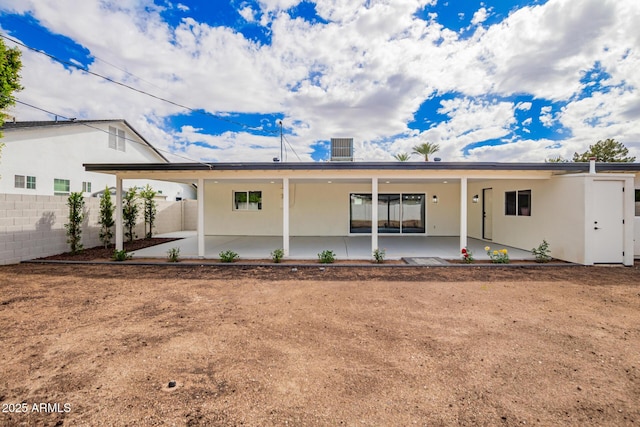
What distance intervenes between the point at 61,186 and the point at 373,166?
13.3m

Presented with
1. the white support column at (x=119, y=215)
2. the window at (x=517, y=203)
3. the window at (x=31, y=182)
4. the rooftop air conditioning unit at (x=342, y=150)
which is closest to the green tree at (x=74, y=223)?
the white support column at (x=119, y=215)

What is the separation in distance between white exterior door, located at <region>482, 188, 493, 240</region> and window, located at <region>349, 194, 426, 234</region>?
90.2 inches

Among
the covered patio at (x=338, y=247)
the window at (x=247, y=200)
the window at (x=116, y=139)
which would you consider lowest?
the covered patio at (x=338, y=247)

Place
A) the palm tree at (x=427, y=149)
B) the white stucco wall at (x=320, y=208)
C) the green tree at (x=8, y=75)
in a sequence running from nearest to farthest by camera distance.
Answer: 1. the green tree at (x=8, y=75)
2. the white stucco wall at (x=320, y=208)
3. the palm tree at (x=427, y=149)

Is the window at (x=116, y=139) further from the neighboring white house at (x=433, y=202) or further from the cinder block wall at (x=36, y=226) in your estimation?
the cinder block wall at (x=36, y=226)

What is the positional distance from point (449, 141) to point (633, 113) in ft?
26.0

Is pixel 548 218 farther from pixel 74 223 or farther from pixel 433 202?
pixel 74 223

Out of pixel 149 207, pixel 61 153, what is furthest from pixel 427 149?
pixel 61 153

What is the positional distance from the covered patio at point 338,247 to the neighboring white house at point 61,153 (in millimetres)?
6079

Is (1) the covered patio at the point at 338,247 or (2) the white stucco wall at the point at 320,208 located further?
(2) the white stucco wall at the point at 320,208

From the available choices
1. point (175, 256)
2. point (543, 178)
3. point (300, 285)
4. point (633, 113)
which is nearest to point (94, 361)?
point (300, 285)

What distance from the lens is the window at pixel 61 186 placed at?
11905mm

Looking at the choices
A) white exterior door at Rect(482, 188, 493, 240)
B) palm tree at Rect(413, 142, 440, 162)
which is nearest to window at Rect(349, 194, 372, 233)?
white exterior door at Rect(482, 188, 493, 240)

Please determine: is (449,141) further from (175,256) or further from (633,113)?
(175,256)
